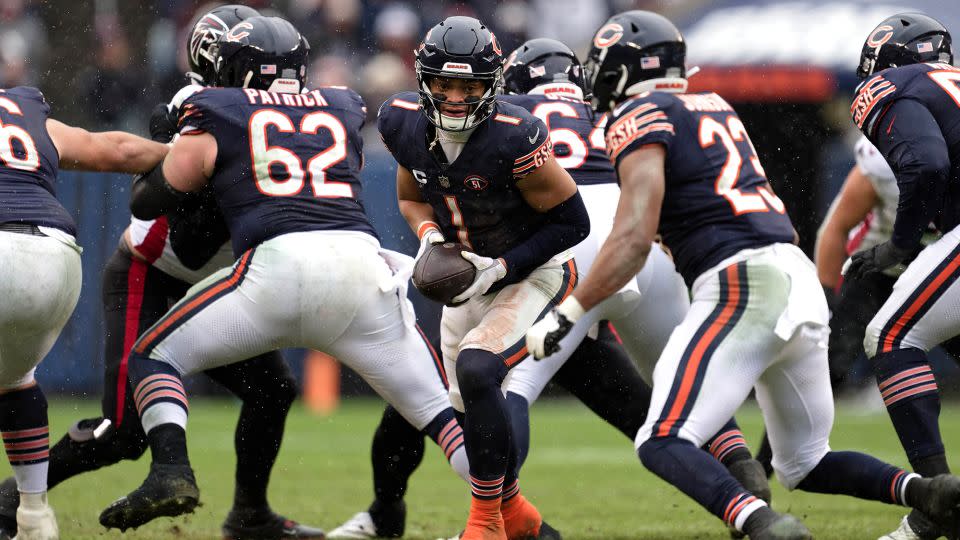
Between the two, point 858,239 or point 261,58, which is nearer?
point 261,58

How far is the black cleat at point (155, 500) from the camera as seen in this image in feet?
14.8

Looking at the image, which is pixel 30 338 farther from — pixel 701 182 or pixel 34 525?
pixel 701 182

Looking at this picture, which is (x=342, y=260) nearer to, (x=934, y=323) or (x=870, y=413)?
(x=934, y=323)

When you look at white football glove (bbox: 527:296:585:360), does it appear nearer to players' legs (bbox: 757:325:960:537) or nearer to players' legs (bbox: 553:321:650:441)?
players' legs (bbox: 757:325:960:537)

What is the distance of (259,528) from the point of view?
5.75 m

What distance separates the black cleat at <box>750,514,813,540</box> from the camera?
13.3 ft

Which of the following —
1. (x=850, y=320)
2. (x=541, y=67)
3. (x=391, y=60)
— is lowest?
(x=391, y=60)

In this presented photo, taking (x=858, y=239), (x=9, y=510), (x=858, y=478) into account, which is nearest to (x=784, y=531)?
(x=858, y=478)

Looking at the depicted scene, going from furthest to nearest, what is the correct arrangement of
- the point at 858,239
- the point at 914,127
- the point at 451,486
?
the point at 451,486
the point at 858,239
the point at 914,127

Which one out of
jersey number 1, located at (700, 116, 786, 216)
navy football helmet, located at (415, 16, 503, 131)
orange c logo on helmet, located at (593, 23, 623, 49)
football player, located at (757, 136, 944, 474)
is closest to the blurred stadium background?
football player, located at (757, 136, 944, 474)

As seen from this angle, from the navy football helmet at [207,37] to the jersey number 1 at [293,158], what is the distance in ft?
2.39

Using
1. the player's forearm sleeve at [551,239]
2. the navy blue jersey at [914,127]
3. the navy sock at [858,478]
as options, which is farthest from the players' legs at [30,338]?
the navy blue jersey at [914,127]

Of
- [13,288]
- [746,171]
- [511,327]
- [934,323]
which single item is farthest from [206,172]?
[934,323]

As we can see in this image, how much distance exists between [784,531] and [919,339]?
1.41 metres
